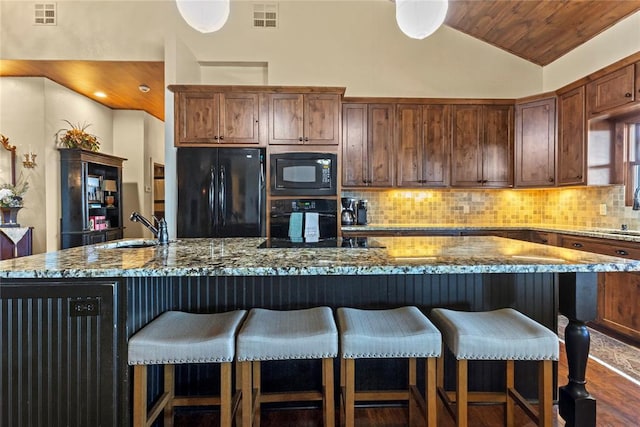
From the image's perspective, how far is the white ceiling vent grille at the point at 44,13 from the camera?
4.09m

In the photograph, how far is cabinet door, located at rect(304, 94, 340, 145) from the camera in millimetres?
3791

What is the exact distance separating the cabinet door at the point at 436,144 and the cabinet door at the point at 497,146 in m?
0.44

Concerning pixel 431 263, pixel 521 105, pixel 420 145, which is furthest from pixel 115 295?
pixel 521 105

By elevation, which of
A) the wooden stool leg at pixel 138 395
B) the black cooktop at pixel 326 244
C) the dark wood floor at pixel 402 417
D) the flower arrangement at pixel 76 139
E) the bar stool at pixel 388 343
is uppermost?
the flower arrangement at pixel 76 139

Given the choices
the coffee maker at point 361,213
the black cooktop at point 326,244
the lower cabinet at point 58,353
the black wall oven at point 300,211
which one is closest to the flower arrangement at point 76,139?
the black wall oven at point 300,211

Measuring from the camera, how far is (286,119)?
3.79 metres

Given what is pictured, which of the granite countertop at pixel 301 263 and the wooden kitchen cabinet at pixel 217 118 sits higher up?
the wooden kitchen cabinet at pixel 217 118

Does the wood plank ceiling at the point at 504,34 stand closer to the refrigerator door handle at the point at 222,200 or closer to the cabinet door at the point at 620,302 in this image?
the refrigerator door handle at the point at 222,200

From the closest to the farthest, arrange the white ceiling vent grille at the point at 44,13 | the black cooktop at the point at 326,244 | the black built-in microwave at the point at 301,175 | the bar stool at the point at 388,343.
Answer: the bar stool at the point at 388,343 < the black cooktop at the point at 326,244 < the black built-in microwave at the point at 301,175 < the white ceiling vent grille at the point at 44,13

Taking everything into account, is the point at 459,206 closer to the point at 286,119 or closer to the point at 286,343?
the point at 286,119

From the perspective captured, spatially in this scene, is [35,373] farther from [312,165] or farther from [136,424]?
[312,165]

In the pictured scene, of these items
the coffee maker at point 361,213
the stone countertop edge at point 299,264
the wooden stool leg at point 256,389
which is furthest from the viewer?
the coffee maker at point 361,213

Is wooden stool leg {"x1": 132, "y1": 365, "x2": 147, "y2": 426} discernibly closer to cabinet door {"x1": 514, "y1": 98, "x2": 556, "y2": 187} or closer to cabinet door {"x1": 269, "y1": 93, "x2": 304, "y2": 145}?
cabinet door {"x1": 269, "y1": 93, "x2": 304, "y2": 145}

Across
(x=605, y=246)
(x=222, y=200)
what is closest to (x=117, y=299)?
(x=222, y=200)
